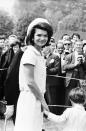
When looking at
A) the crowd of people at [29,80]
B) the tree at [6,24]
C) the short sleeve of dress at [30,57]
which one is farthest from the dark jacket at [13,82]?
the tree at [6,24]

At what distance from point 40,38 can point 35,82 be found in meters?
0.40

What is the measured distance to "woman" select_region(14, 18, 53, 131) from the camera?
3.24m

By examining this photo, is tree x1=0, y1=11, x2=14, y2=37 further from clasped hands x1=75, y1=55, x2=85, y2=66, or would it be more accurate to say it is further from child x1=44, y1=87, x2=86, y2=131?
child x1=44, y1=87, x2=86, y2=131

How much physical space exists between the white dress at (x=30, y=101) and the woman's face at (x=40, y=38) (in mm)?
68

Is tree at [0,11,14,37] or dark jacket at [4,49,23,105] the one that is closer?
dark jacket at [4,49,23,105]

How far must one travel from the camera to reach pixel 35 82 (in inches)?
127

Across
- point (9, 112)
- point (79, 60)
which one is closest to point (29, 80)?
point (9, 112)

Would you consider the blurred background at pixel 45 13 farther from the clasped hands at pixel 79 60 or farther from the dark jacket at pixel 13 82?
the dark jacket at pixel 13 82

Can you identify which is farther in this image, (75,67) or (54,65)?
(54,65)

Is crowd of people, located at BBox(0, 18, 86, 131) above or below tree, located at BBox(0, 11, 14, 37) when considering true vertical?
below

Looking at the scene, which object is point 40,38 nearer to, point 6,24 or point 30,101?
point 30,101

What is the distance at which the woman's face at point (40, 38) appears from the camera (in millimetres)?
3326

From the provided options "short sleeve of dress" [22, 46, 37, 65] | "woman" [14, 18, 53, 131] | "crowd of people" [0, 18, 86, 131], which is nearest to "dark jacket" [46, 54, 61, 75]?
"crowd of people" [0, 18, 86, 131]

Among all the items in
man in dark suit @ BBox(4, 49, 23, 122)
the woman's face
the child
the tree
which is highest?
the tree
